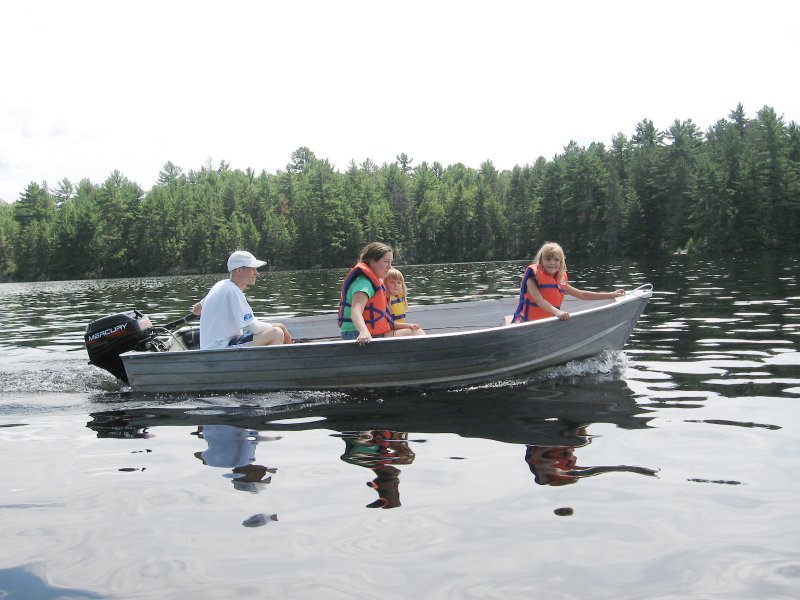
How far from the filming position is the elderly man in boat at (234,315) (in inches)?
298

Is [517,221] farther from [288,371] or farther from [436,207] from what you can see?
[288,371]

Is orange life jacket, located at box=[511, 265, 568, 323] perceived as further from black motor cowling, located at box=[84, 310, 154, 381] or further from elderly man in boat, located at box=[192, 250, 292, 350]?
black motor cowling, located at box=[84, 310, 154, 381]

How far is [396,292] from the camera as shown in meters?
8.67

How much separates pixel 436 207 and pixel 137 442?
91.0 meters

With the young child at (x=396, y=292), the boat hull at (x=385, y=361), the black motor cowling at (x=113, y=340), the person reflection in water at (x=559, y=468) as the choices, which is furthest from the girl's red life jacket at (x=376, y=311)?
the person reflection in water at (x=559, y=468)

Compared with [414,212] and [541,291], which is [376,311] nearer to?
[541,291]

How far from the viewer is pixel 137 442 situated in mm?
6141

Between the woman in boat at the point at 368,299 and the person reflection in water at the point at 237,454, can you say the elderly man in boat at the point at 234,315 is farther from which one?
the person reflection in water at the point at 237,454

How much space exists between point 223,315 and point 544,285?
3.55m

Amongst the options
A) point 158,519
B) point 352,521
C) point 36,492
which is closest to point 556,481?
point 352,521

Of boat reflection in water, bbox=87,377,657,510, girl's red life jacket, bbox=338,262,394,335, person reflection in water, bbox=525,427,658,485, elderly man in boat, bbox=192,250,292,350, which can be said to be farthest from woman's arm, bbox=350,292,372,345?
person reflection in water, bbox=525,427,658,485

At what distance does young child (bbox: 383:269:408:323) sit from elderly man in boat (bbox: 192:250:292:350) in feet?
4.58

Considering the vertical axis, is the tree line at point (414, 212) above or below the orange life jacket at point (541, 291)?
above

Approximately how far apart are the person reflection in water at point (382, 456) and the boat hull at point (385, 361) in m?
1.43
